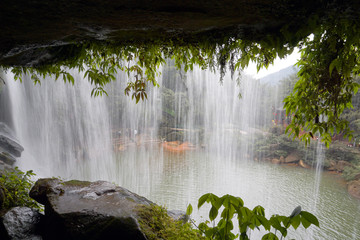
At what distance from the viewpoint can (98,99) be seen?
15438mm

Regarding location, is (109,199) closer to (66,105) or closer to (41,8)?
(41,8)

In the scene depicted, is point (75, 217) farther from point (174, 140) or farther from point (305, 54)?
point (174, 140)

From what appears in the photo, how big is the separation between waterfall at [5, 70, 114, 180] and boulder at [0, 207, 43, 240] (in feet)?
26.2

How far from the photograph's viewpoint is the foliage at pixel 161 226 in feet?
5.19

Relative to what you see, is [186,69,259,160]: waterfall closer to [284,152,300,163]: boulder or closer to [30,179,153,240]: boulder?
[284,152,300,163]: boulder

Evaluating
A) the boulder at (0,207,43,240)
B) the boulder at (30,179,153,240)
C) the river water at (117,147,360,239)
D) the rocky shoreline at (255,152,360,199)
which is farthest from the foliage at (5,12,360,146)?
the rocky shoreline at (255,152,360,199)

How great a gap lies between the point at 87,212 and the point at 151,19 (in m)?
1.71

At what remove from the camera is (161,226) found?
5.70ft

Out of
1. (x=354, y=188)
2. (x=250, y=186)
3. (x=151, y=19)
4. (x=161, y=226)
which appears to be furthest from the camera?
(x=250, y=186)

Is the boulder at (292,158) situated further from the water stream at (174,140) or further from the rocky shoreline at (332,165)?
the water stream at (174,140)

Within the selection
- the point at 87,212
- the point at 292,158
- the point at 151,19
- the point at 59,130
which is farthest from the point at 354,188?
the point at 59,130

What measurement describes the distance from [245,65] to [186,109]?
17.4 metres

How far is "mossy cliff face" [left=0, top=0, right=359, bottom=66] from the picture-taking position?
1.09 m

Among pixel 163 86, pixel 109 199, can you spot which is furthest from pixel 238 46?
pixel 163 86
